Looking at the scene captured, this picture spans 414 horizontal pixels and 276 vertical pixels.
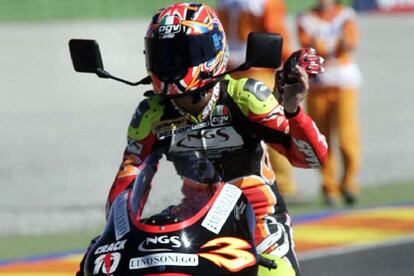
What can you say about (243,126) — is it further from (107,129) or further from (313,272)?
(107,129)

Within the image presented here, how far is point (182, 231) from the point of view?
4.68 meters

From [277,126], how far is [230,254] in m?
1.17

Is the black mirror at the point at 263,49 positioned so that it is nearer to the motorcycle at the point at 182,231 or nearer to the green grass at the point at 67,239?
the motorcycle at the point at 182,231

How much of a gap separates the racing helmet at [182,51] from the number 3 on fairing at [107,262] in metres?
1.07

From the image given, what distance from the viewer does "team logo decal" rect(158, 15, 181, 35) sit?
545 centimetres

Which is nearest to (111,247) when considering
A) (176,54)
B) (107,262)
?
(107,262)

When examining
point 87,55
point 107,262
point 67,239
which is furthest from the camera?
point 67,239

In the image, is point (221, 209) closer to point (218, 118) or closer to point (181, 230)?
point (181, 230)

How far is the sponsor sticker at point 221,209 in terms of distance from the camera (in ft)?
15.5

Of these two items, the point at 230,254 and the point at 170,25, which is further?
the point at 170,25

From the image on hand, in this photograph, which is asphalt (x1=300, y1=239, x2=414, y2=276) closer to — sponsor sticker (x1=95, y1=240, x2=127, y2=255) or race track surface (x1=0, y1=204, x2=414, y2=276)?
race track surface (x1=0, y1=204, x2=414, y2=276)

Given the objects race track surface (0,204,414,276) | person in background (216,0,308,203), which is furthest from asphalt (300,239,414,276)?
person in background (216,0,308,203)

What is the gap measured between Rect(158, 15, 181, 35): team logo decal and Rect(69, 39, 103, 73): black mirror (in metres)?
0.32

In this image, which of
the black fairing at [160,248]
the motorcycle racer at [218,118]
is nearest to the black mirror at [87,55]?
the motorcycle racer at [218,118]
